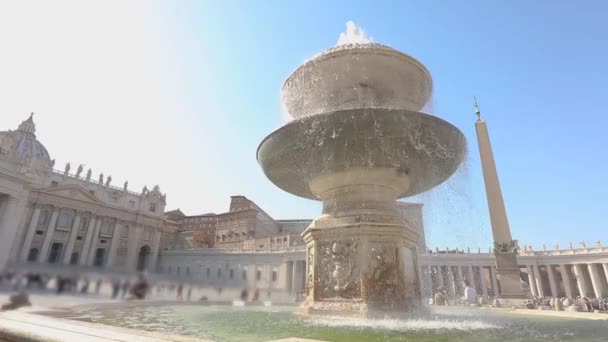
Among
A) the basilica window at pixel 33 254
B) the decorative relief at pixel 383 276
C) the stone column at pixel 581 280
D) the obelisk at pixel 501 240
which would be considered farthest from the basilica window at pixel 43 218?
the stone column at pixel 581 280

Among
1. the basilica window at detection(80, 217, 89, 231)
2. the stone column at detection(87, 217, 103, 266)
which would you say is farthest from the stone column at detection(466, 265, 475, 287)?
the basilica window at detection(80, 217, 89, 231)

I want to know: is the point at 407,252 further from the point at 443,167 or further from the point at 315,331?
the point at 315,331

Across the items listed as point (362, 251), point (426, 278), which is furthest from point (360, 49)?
point (426, 278)

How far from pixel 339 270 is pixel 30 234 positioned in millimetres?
63676

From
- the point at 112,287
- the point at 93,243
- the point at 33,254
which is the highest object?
the point at 93,243

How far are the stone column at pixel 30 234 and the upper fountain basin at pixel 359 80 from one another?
61092 mm

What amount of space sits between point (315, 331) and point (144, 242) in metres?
70.8

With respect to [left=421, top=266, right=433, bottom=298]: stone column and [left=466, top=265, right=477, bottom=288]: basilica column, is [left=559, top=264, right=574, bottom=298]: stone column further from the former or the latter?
[left=421, top=266, right=433, bottom=298]: stone column

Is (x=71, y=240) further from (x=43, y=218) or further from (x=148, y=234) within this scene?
(x=148, y=234)

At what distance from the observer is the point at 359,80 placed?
7816mm

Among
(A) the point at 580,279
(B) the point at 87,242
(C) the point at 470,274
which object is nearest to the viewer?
(C) the point at 470,274

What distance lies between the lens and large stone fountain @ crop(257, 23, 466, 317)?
638cm

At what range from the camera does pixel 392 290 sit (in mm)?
6336

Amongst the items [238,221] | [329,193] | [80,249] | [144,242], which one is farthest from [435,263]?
[80,249]
